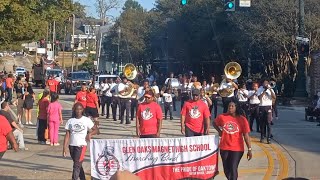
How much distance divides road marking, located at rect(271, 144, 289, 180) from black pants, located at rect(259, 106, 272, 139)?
0.60 metres

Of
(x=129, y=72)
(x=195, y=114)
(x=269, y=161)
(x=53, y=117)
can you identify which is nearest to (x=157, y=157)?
(x=195, y=114)

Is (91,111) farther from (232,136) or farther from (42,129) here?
(232,136)

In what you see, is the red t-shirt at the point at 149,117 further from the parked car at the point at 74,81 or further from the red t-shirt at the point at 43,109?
the parked car at the point at 74,81

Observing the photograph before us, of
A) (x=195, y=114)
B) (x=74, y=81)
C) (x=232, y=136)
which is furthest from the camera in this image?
(x=74, y=81)

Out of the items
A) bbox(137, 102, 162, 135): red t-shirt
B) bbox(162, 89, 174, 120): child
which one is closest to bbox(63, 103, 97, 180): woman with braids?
bbox(137, 102, 162, 135): red t-shirt

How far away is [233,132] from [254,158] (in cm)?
487

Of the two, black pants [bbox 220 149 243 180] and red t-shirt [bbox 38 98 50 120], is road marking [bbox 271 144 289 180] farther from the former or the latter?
red t-shirt [bbox 38 98 50 120]

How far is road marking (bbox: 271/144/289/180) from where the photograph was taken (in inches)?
545

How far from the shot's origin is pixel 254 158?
16406mm

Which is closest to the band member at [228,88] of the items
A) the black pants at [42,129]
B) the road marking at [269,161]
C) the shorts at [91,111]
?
the road marking at [269,161]

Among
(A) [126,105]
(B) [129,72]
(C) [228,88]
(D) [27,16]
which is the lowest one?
(A) [126,105]

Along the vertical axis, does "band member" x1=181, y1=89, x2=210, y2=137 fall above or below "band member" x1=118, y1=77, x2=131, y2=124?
above

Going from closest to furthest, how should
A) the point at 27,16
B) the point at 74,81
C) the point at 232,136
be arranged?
the point at 232,136, the point at 27,16, the point at 74,81

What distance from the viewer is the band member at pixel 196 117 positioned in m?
14.1
